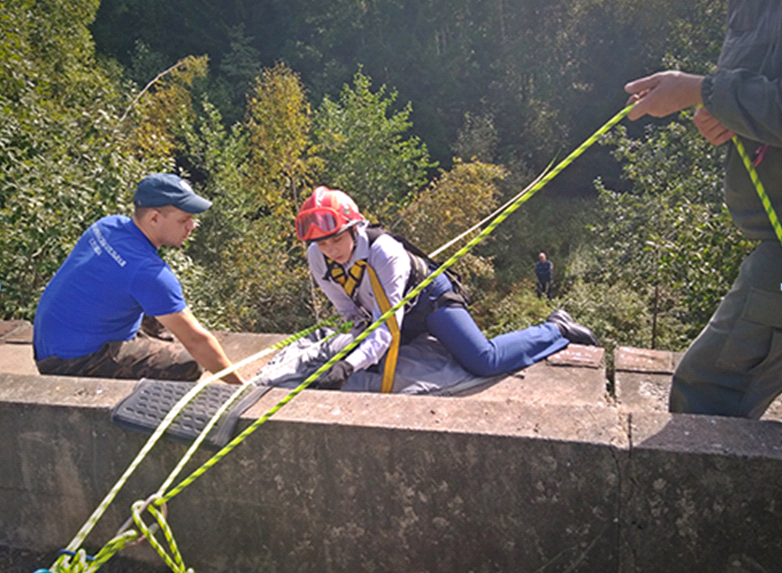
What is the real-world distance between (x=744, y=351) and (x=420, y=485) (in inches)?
45.0

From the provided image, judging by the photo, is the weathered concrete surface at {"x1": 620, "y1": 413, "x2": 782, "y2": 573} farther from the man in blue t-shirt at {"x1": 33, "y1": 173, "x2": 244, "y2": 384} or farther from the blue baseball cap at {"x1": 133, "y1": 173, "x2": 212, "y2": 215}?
the blue baseball cap at {"x1": 133, "y1": 173, "x2": 212, "y2": 215}

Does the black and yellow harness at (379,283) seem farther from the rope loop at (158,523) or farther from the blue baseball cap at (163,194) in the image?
the rope loop at (158,523)

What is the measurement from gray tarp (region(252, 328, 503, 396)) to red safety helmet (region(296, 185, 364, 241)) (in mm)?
643

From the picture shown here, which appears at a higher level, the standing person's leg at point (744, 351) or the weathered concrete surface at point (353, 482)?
the standing person's leg at point (744, 351)

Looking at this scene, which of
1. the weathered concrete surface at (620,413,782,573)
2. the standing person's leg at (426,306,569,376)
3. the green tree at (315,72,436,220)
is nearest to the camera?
the weathered concrete surface at (620,413,782,573)

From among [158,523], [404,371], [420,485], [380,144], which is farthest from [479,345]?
[380,144]

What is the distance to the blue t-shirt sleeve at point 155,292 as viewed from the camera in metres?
3.40

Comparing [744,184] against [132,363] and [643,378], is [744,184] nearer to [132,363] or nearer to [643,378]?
[643,378]

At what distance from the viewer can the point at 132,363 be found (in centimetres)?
371

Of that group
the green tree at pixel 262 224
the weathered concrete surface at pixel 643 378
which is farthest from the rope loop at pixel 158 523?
the green tree at pixel 262 224

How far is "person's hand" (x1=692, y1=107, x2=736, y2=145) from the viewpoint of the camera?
89.9 inches

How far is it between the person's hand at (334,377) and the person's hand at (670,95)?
174cm

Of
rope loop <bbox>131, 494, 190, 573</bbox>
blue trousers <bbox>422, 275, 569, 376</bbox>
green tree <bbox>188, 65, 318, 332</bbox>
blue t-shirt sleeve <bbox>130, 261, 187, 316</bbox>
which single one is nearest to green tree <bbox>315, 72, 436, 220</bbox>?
green tree <bbox>188, 65, 318, 332</bbox>

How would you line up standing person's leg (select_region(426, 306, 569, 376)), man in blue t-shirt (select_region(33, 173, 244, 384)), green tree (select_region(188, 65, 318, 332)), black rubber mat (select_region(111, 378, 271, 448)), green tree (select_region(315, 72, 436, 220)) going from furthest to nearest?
green tree (select_region(315, 72, 436, 220)), green tree (select_region(188, 65, 318, 332)), standing person's leg (select_region(426, 306, 569, 376)), man in blue t-shirt (select_region(33, 173, 244, 384)), black rubber mat (select_region(111, 378, 271, 448))
